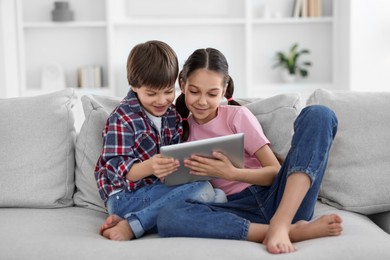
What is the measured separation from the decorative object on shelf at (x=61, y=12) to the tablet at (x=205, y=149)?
3.47 metres

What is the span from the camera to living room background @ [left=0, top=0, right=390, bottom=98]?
16.9 feet

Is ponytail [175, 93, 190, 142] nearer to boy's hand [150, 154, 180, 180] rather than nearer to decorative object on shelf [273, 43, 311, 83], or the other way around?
boy's hand [150, 154, 180, 180]

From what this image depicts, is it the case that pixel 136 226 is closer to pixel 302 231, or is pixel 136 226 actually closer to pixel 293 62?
pixel 302 231

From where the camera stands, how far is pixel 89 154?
7.47 feet

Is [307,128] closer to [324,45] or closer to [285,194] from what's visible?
[285,194]

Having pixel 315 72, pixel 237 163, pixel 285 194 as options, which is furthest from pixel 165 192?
pixel 315 72

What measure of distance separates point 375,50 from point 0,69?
304cm

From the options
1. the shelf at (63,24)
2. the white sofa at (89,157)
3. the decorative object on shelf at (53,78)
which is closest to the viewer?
the white sofa at (89,157)

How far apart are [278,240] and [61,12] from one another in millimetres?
3868

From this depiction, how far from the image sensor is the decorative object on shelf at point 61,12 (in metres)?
5.13

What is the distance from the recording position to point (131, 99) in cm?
215

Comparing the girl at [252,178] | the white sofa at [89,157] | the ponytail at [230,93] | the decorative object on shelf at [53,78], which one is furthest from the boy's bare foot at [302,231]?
the decorative object on shelf at [53,78]

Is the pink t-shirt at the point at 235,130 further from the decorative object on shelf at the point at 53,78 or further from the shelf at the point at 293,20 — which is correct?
the decorative object on shelf at the point at 53,78

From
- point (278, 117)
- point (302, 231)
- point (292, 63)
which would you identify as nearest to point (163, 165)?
point (302, 231)
